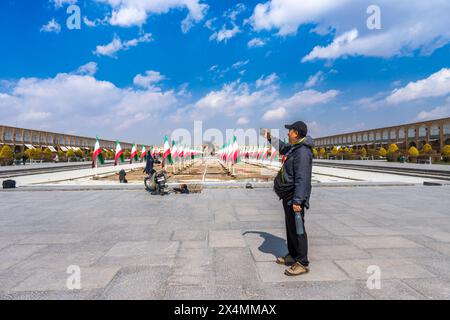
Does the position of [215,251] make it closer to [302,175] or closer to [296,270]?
[296,270]

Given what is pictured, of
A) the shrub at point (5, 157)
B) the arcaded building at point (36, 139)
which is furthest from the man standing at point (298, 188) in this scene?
the arcaded building at point (36, 139)

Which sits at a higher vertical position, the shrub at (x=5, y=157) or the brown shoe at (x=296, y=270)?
the shrub at (x=5, y=157)

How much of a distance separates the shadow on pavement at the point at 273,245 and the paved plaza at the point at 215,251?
0.6 inches

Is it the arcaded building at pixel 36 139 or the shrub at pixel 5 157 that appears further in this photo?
the arcaded building at pixel 36 139

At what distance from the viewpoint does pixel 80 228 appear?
5684 millimetres

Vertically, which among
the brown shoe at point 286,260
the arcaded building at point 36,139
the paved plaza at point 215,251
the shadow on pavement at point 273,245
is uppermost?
the arcaded building at point 36,139

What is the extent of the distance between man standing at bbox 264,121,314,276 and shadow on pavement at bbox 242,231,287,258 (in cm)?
55

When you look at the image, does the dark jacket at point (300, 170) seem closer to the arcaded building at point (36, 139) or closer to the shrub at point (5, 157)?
the shrub at point (5, 157)

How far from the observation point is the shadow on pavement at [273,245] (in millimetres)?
4234

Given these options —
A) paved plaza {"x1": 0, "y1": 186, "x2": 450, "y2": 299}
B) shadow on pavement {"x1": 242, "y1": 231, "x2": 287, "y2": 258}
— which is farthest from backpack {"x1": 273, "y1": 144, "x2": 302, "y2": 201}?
shadow on pavement {"x1": 242, "y1": 231, "x2": 287, "y2": 258}

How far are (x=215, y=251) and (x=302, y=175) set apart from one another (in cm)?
190
